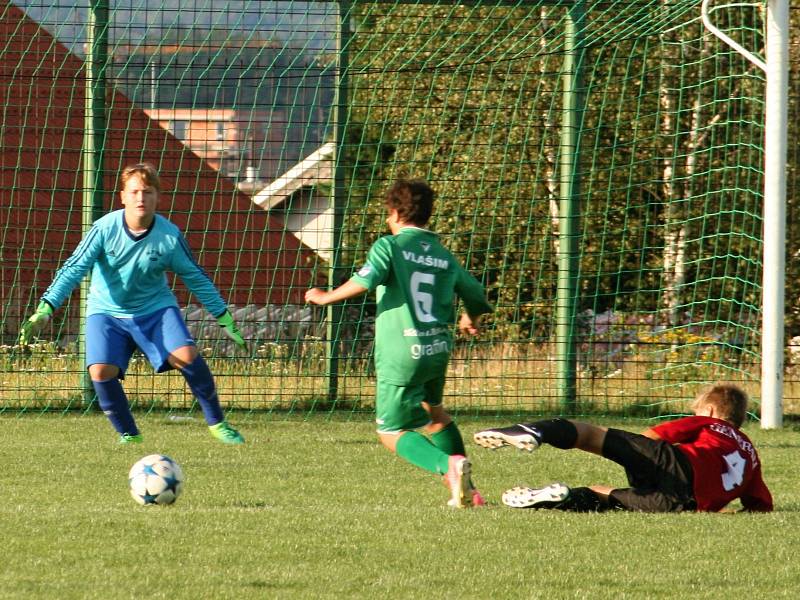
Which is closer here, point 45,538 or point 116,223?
point 45,538

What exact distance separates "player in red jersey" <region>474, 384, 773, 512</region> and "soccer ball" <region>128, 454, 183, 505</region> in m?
1.41

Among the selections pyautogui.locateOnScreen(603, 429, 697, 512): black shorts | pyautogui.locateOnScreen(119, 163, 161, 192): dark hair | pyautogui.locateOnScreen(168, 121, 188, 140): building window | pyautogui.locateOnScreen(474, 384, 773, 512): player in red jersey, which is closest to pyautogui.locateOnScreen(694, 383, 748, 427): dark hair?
pyautogui.locateOnScreen(474, 384, 773, 512): player in red jersey

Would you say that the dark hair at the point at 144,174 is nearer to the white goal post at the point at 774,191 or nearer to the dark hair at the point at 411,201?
the dark hair at the point at 411,201

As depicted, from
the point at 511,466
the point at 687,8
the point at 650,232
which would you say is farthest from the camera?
the point at 650,232

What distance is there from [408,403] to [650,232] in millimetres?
9213

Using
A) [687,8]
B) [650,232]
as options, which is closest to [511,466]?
[687,8]

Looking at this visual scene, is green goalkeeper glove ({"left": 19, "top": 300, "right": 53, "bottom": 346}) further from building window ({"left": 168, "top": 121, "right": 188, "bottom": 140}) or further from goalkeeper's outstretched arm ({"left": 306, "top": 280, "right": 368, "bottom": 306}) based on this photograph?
building window ({"left": 168, "top": 121, "right": 188, "bottom": 140})

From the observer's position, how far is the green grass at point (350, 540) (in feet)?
14.1

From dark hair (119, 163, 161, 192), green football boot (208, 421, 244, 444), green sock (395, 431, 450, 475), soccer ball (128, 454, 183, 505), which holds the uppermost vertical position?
dark hair (119, 163, 161, 192)

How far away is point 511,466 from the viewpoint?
7.74 metres

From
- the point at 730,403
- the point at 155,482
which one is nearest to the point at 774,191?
the point at 730,403

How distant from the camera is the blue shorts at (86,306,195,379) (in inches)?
312

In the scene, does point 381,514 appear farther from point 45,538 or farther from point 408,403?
point 45,538

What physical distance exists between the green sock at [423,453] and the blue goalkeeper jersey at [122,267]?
2.37 m
